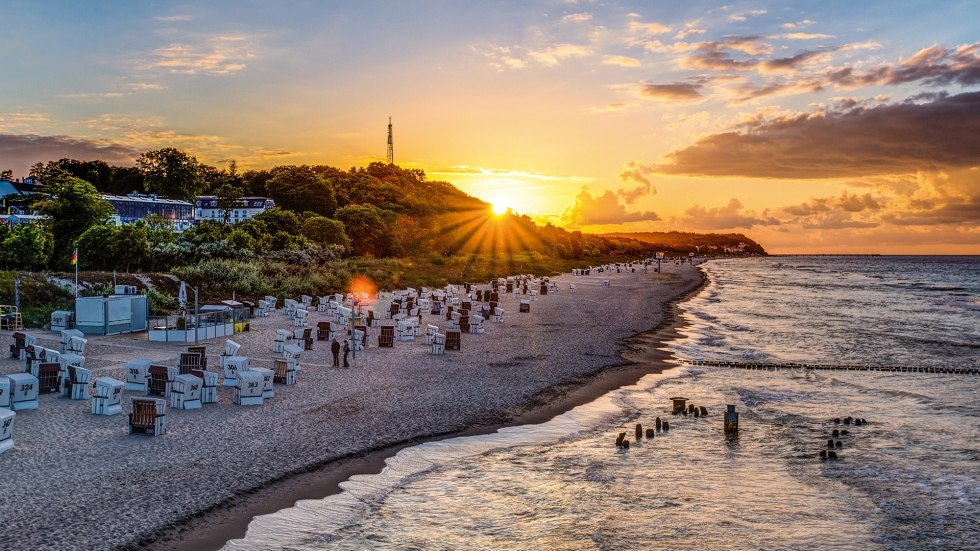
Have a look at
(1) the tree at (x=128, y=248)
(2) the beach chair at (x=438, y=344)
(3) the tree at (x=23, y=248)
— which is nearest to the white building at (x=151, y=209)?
(3) the tree at (x=23, y=248)

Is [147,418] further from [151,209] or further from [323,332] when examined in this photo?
[151,209]

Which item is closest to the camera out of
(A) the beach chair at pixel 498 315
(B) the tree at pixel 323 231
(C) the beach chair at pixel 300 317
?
(C) the beach chair at pixel 300 317

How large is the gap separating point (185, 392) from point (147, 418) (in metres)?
2.13

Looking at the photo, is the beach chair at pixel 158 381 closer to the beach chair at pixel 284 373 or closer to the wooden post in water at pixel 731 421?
the beach chair at pixel 284 373

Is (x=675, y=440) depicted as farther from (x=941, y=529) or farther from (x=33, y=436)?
(x=33, y=436)

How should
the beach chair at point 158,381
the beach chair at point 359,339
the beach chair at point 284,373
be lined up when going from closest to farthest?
1. the beach chair at point 158,381
2. the beach chair at point 284,373
3. the beach chair at point 359,339

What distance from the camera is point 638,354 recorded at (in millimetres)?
27109

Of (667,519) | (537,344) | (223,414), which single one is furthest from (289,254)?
(667,519)

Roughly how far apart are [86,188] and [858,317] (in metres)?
61.8

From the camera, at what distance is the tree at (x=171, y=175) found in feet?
420

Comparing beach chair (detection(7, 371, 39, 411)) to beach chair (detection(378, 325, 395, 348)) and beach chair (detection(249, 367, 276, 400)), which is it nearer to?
beach chair (detection(249, 367, 276, 400))

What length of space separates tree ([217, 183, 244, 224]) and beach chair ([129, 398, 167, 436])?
92.7 meters

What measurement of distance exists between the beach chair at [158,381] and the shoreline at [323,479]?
20.2 ft

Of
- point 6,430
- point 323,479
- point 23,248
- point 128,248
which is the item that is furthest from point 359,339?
point 23,248
